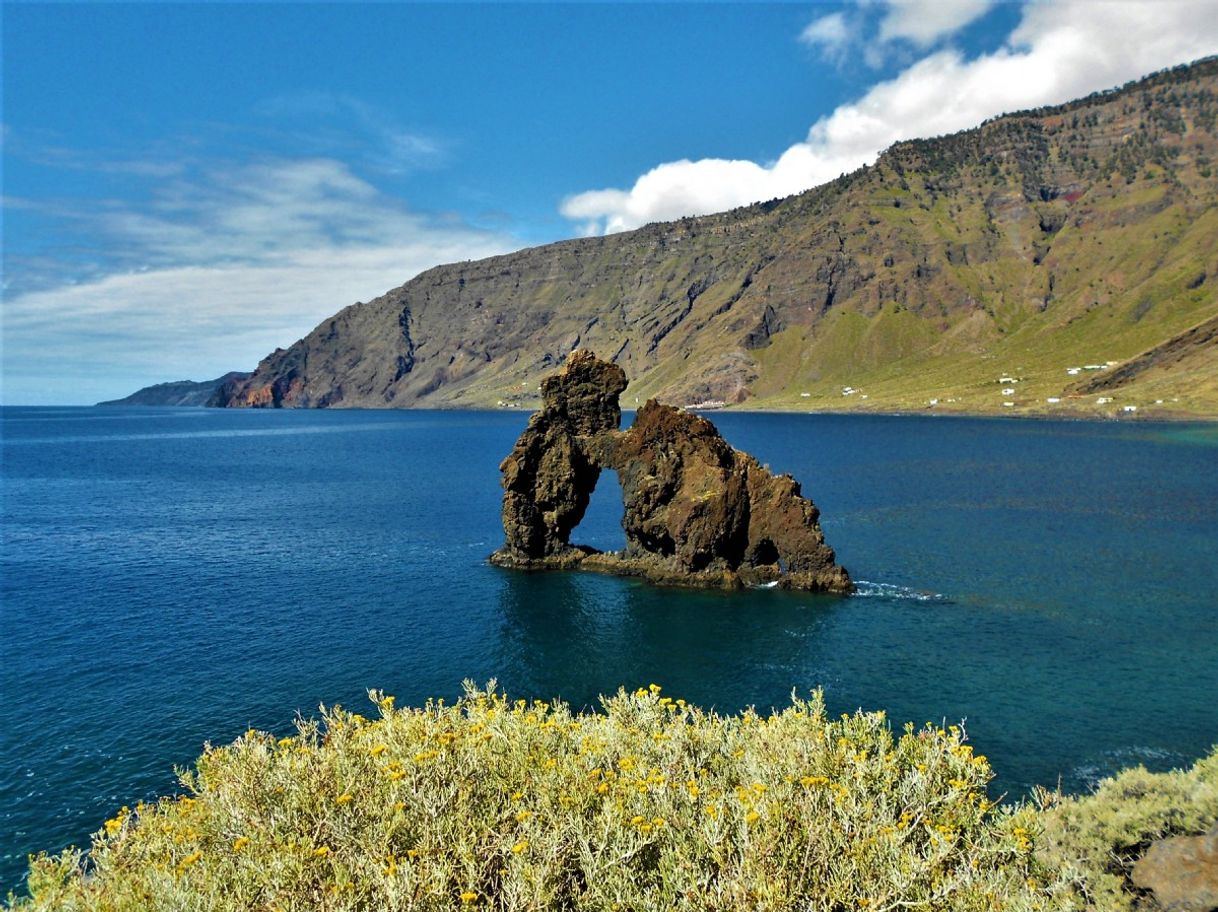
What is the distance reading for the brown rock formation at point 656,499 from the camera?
6906 centimetres

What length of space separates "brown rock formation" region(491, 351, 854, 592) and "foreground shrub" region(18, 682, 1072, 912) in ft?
164

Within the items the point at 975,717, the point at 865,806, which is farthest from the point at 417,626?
the point at 865,806

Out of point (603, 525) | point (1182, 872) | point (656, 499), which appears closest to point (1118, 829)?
point (1182, 872)

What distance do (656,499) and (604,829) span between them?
59.6 m

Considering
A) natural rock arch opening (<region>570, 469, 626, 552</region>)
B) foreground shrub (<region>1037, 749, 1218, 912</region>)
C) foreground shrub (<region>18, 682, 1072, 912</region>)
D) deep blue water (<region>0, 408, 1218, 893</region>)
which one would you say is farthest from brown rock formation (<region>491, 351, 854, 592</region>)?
foreground shrub (<region>18, 682, 1072, 912</region>)

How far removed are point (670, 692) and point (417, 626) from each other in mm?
22656

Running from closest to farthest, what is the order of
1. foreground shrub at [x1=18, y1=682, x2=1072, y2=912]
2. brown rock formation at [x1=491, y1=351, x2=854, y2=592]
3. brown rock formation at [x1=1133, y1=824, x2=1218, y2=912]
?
foreground shrub at [x1=18, y1=682, x2=1072, y2=912], brown rock formation at [x1=1133, y1=824, x2=1218, y2=912], brown rock formation at [x1=491, y1=351, x2=854, y2=592]

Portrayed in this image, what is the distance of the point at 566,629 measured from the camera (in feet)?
188

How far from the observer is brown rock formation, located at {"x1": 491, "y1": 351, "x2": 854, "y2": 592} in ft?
227

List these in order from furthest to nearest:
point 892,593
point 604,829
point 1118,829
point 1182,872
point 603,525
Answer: point 603,525, point 892,593, point 1118,829, point 1182,872, point 604,829

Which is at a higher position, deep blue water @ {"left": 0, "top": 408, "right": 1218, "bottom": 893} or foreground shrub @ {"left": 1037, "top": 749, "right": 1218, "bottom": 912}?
foreground shrub @ {"left": 1037, "top": 749, "right": 1218, "bottom": 912}

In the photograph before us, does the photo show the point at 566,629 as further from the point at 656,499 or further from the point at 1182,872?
the point at 1182,872

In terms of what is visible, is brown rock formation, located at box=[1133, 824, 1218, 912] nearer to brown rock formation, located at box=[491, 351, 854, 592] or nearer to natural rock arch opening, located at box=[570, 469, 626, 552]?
brown rock formation, located at box=[491, 351, 854, 592]

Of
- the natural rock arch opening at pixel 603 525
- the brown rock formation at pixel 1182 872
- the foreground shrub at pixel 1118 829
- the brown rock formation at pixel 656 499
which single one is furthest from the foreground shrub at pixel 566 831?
the natural rock arch opening at pixel 603 525
